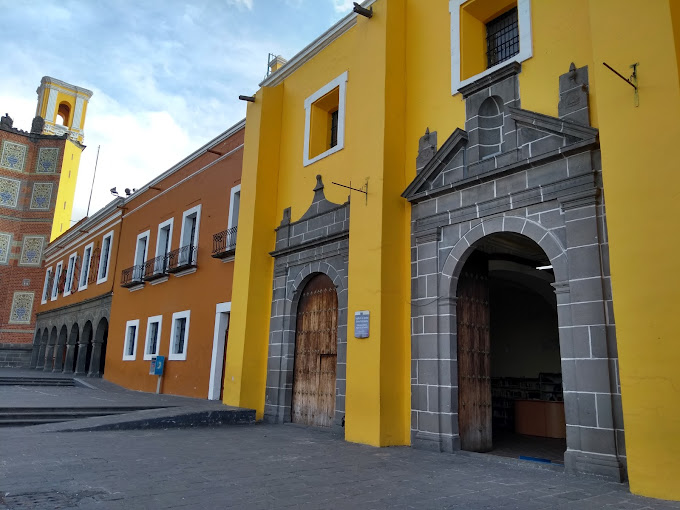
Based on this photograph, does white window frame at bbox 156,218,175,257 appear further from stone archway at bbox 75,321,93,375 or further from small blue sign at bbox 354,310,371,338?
small blue sign at bbox 354,310,371,338

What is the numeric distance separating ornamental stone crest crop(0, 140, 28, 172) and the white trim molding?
23.1 m

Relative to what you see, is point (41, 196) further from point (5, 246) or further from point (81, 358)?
point (81, 358)

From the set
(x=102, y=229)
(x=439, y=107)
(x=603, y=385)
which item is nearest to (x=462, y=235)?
(x=439, y=107)

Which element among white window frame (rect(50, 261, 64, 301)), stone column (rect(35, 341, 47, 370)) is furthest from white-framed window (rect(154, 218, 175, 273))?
stone column (rect(35, 341, 47, 370))

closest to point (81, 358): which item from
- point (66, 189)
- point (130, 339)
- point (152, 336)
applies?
point (130, 339)

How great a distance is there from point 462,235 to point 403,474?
3310 mm

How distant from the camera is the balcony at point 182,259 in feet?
47.6

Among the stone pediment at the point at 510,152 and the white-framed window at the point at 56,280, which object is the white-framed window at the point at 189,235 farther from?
the white-framed window at the point at 56,280

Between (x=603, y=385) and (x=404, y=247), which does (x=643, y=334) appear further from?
(x=404, y=247)

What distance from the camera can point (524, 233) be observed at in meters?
6.66

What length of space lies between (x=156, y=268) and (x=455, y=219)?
11.3m

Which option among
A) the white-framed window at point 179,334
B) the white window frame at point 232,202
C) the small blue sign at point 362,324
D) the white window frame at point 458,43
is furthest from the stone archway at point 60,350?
the white window frame at point 458,43

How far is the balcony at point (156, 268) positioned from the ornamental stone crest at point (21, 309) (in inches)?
621

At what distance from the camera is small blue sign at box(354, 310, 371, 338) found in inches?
315
